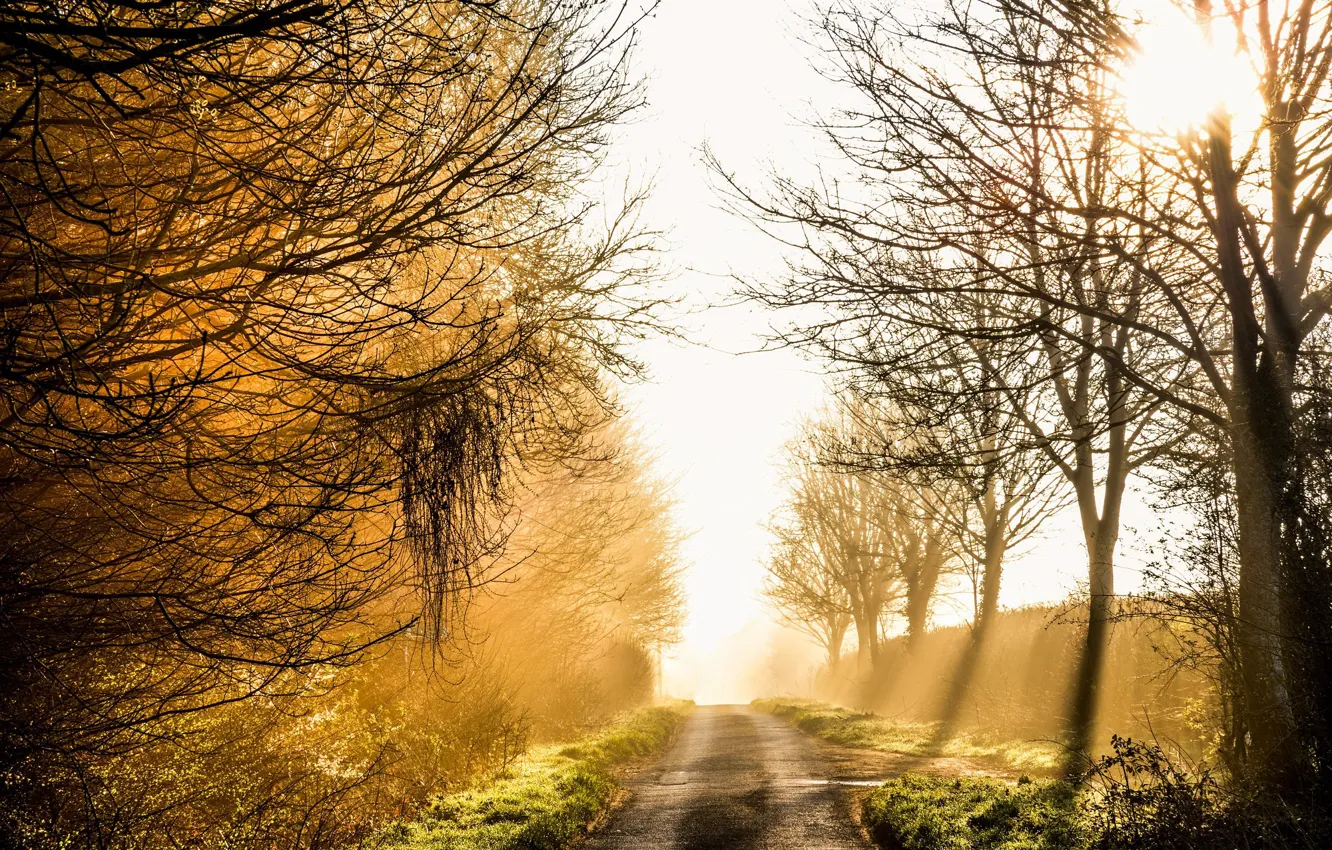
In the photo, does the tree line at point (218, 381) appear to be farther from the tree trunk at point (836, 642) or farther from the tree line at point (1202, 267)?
the tree trunk at point (836, 642)

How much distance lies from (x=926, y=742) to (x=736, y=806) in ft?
25.8

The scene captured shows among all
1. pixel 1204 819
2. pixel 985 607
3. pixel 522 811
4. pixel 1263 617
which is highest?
pixel 985 607

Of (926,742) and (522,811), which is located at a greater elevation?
(926,742)

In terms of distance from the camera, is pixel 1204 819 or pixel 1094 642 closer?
pixel 1204 819

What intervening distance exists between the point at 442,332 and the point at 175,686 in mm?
3937

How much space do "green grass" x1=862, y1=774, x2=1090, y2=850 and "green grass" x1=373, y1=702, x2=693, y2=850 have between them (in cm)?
324

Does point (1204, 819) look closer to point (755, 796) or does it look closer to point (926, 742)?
point (755, 796)

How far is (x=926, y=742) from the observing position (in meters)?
16.3

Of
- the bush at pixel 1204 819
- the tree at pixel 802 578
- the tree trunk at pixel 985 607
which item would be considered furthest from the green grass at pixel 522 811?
the tree at pixel 802 578

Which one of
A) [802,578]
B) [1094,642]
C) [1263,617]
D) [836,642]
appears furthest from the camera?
[836,642]

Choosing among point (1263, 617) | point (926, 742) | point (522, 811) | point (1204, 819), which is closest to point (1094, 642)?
point (926, 742)

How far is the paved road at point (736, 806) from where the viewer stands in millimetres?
8094

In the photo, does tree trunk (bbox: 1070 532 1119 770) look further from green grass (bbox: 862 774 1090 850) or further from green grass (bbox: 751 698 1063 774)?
green grass (bbox: 862 774 1090 850)

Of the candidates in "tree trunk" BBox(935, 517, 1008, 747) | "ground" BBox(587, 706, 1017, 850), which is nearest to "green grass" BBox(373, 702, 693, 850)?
"ground" BBox(587, 706, 1017, 850)
